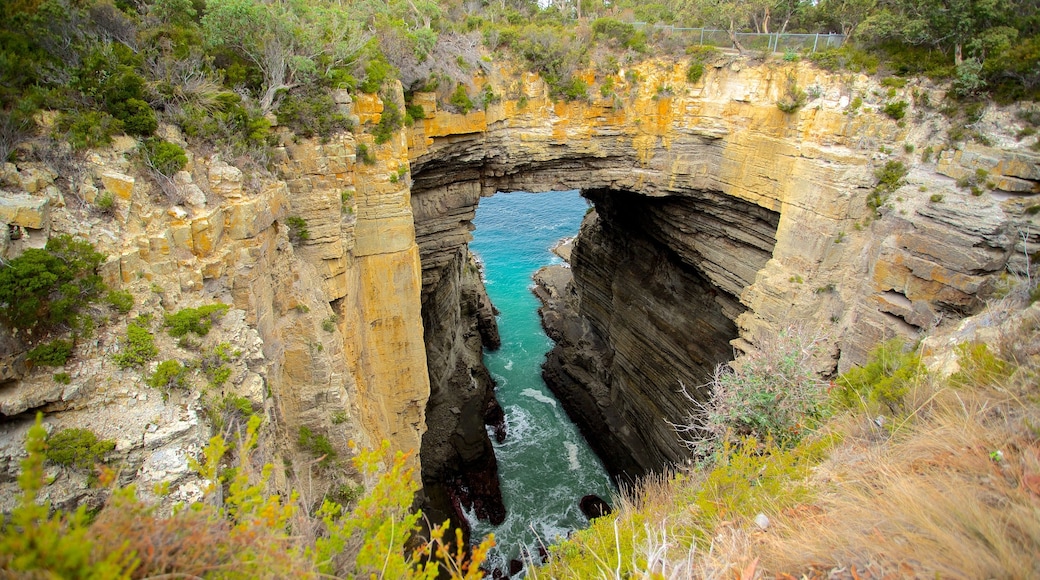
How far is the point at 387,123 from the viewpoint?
10953 mm

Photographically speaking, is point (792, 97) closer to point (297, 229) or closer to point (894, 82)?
point (894, 82)

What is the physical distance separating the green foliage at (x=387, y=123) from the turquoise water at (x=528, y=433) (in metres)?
8.89

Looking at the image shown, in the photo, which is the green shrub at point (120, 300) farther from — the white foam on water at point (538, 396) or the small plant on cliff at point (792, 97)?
the white foam on water at point (538, 396)

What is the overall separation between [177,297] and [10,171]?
2.00 meters

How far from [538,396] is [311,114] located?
1910 cm

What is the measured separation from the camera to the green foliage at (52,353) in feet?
16.6

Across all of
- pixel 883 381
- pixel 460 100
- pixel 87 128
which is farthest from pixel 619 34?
pixel 87 128

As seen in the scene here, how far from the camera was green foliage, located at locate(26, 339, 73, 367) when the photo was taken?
5066mm

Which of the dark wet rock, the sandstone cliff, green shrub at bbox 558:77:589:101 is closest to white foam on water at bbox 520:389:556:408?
the sandstone cliff

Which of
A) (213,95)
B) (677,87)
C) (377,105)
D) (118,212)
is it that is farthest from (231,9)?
(677,87)

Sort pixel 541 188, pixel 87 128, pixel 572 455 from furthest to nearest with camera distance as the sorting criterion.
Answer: pixel 572 455
pixel 541 188
pixel 87 128

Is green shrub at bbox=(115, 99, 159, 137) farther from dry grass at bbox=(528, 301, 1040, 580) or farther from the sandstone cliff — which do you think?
dry grass at bbox=(528, 301, 1040, 580)

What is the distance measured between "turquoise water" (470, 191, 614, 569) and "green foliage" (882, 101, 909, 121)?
13175 millimetres

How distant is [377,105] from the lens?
35.0 feet
